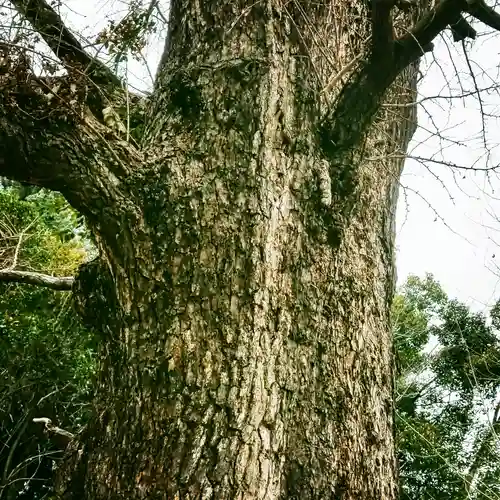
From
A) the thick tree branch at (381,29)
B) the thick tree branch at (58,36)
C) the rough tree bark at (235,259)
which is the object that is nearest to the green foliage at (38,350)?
the thick tree branch at (58,36)

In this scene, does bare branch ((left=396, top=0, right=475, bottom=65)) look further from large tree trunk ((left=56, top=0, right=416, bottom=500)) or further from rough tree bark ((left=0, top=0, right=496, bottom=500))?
large tree trunk ((left=56, top=0, right=416, bottom=500))

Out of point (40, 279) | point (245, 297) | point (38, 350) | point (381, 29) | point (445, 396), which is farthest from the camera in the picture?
point (445, 396)

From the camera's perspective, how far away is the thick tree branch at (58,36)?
2.49 m

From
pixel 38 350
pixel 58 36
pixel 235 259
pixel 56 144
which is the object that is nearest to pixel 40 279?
pixel 58 36

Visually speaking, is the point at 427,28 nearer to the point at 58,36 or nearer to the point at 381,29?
the point at 381,29

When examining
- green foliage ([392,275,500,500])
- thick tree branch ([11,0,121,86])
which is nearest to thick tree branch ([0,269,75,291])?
thick tree branch ([11,0,121,86])

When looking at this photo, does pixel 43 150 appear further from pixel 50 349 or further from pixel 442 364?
pixel 442 364

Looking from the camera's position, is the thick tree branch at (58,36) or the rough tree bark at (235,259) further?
the thick tree branch at (58,36)

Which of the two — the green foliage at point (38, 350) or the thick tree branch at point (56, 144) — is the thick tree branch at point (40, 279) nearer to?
the thick tree branch at point (56, 144)

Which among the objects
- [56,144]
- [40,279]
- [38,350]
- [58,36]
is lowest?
[38,350]

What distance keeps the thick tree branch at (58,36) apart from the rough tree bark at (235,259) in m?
0.42

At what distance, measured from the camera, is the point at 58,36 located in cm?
253

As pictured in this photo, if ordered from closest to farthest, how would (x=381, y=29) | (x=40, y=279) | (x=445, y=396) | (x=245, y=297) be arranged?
(x=245, y=297) → (x=381, y=29) → (x=40, y=279) → (x=445, y=396)

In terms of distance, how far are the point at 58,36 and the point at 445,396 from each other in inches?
472
